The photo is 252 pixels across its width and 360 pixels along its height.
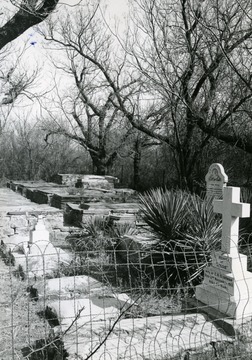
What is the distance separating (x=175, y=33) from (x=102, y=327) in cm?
961

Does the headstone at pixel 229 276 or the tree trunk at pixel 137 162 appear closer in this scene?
the headstone at pixel 229 276

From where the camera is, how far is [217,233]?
679 cm

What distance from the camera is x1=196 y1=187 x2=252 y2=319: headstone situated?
4.88 meters

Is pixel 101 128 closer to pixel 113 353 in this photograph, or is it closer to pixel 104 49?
pixel 104 49

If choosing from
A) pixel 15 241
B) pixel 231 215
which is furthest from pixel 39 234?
pixel 231 215

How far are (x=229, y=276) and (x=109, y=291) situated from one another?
2040 mm

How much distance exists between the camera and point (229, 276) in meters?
5.00

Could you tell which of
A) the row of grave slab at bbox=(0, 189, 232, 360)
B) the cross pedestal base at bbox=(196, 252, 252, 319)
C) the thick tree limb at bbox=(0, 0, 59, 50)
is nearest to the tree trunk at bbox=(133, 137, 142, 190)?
the thick tree limb at bbox=(0, 0, 59, 50)

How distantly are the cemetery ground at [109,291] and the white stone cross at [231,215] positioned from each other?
0.34 meters

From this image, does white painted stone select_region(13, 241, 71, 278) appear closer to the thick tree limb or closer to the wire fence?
the wire fence

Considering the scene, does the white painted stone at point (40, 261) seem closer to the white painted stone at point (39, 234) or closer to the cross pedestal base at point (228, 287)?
the white painted stone at point (39, 234)

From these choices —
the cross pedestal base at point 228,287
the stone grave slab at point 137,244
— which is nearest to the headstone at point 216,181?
the stone grave slab at point 137,244

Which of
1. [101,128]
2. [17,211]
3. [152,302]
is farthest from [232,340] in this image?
[101,128]

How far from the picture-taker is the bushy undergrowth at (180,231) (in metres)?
6.61
